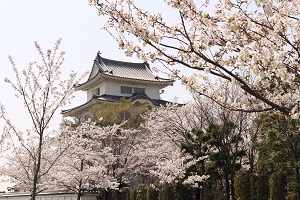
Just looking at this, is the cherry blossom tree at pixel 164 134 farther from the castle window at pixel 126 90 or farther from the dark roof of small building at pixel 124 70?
the dark roof of small building at pixel 124 70

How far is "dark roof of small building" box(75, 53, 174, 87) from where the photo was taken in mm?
36562

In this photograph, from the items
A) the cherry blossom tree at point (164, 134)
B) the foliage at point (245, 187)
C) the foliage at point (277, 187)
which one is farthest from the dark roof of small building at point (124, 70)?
the foliage at point (277, 187)

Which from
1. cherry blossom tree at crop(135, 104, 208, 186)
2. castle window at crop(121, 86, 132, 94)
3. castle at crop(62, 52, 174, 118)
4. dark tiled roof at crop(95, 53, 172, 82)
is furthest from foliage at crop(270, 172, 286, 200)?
castle window at crop(121, 86, 132, 94)

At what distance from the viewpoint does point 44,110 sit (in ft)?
32.0

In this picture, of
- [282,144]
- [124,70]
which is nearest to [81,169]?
[282,144]

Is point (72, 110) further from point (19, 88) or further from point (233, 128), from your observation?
point (19, 88)

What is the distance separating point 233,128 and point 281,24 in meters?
13.6

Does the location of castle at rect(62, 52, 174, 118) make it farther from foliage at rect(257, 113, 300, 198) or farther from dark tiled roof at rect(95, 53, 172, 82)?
foliage at rect(257, 113, 300, 198)

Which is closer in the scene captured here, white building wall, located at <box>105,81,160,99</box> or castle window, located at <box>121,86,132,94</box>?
white building wall, located at <box>105,81,160,99</box>

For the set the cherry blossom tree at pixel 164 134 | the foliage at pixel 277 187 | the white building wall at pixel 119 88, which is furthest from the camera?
the white building wall at pixel 119 88

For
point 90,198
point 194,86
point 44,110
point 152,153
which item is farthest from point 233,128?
point 194,86

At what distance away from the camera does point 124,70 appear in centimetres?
3797

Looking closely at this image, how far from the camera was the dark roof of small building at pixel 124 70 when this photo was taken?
36.6m

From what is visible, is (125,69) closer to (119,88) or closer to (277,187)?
(119,88)
